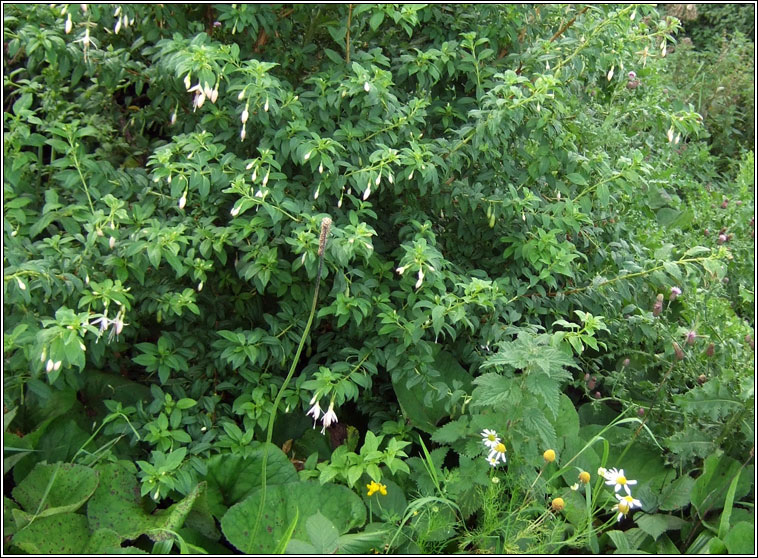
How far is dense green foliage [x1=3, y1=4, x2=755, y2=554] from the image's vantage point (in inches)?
86.0

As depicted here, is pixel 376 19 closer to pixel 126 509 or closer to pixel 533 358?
pixel 533 358

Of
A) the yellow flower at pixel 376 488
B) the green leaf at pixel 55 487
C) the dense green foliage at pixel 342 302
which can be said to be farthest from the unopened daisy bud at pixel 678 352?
the green leaf at pixel 55 487

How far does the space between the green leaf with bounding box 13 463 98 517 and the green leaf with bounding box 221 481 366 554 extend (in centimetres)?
46

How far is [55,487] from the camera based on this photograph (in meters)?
2.28

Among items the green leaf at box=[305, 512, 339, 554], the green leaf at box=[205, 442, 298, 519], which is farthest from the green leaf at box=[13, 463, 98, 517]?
the green leaf at box=[305, 512, 339, 554]

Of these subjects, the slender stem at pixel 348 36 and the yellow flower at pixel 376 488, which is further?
the slender stem at pixel 348 36

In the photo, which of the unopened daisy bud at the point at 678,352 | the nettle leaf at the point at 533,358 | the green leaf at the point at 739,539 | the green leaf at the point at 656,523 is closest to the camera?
the nettle leaf at the point at 533,358

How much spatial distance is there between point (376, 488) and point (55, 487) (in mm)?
1006

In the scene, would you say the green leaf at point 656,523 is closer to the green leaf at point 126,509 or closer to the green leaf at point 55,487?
the green leaf at point 126,509

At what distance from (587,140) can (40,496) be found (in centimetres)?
238

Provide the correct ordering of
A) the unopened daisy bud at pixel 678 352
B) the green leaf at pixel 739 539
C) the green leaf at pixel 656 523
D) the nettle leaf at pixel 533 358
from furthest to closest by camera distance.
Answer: the unopened daisy bud at pixel 678 352 → the green leaf at pixel 656 523 → the green leaf at pixel 739 539 → the nettle leaf at pixel 533 358

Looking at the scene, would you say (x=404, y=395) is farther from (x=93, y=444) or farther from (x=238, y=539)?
(x=93, y=444)

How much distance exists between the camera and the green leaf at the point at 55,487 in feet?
7.39

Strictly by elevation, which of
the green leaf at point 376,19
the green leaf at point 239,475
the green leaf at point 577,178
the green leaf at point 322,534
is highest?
the green leaf at point 376,19
